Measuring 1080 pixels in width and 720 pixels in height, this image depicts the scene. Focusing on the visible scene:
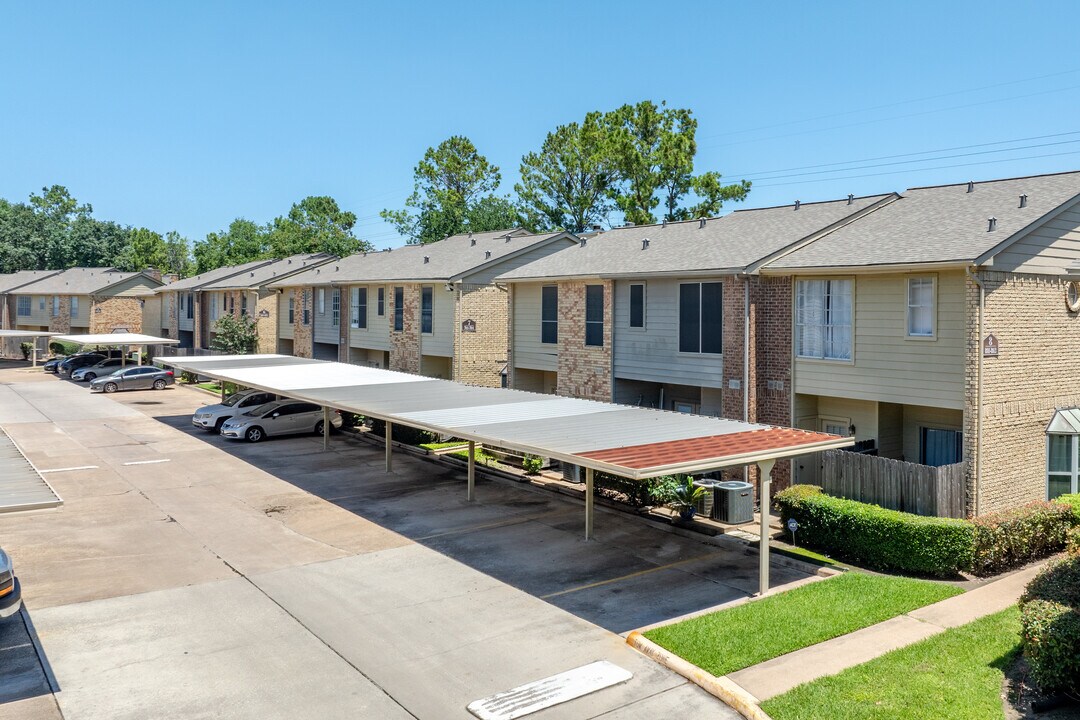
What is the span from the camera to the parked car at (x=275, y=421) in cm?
3234

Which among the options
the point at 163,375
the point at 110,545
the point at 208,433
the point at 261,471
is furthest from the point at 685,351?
the point at 163,375

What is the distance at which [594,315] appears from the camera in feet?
92.6

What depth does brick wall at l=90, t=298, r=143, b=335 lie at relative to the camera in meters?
71.2

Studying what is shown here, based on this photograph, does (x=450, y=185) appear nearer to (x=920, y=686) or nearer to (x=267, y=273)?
(x=267, y=273)

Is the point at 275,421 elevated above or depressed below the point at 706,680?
above

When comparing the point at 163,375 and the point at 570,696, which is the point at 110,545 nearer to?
the point at 570,696

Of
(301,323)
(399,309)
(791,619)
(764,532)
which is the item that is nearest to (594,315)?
(764,532)

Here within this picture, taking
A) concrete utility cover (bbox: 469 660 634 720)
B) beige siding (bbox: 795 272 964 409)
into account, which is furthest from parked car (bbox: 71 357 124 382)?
concrete utility cover (bbox: 469 660 634 720)

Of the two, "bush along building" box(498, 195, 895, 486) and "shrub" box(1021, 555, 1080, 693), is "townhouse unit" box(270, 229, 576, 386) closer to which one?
"bush along building" box(498, 195, 895, 486)

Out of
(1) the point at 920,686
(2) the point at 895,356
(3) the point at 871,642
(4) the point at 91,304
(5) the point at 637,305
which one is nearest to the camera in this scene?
(1) the point at 920,686

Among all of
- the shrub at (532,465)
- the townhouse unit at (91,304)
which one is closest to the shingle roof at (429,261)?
the shrub at (532,465)

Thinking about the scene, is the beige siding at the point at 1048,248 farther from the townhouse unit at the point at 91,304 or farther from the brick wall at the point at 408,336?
the townhouse unit at the point at 91,304

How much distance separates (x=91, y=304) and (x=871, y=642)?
238ft

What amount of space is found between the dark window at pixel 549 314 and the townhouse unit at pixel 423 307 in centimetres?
345
